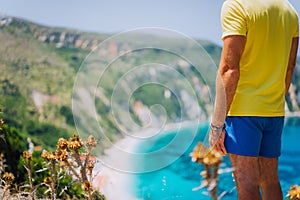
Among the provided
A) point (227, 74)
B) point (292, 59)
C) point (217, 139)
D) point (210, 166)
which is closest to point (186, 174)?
point (292, 59)

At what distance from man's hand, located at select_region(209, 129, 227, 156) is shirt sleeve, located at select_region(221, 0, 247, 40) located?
352 mm

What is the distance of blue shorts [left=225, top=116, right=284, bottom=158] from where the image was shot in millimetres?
1396

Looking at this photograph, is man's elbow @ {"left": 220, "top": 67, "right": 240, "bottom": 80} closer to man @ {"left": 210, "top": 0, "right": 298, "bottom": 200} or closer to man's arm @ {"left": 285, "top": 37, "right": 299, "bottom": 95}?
man @ {"left": 210, "top": 0, "right": 298, "bottom": 200}

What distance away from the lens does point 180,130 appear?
5.67ft

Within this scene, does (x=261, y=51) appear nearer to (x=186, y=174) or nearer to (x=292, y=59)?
(x=292, y=59)

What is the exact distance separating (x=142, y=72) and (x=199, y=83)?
0.34m

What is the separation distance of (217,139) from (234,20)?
1.42 feet

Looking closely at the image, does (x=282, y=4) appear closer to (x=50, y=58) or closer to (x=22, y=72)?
(x=22, y=72)

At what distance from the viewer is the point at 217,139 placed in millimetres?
1435

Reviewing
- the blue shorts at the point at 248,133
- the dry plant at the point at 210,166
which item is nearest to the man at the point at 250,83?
the blue shorts at the point at 248,133

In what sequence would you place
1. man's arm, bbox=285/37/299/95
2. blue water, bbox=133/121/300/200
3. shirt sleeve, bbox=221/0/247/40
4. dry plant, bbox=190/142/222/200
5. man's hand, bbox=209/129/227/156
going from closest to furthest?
dry plant, bbox=190/142/222/200 < shirt sleeve, bbox=221/0/247/40 < man's hand, bbox=209/129/227/156 < man's arm, bbox=285/37/299/95 < blue water, bbox=133/121/300/200

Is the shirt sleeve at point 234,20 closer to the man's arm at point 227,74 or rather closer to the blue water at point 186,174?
the man's arm at point 227,74

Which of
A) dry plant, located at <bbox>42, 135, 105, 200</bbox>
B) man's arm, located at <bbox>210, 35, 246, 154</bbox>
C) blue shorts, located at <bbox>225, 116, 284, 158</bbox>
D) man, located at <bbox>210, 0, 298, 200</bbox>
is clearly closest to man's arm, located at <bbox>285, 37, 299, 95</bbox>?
man, located at <bbox>210, 0, 298, 200</bbox>

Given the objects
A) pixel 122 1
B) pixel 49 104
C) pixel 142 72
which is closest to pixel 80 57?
pixel 122 1
